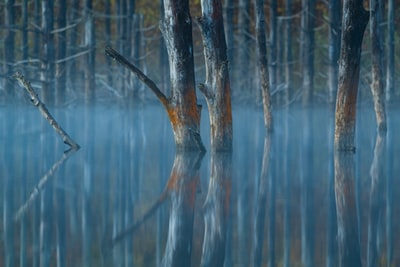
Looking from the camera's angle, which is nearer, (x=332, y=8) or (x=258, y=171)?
(x=258, y=171)

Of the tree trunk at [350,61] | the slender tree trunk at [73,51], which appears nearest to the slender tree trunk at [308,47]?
the slender tree trunk at [73,51]

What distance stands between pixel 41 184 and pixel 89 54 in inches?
761

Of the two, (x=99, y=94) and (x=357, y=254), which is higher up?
(x=99, y=94)

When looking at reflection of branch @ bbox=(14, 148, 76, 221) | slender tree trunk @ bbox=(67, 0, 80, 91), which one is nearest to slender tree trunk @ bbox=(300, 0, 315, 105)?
slender tree trunk @ bbox=(67, 0, 80, 91)

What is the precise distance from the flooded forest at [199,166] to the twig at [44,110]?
0.11 feet

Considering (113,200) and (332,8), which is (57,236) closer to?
(113,200)

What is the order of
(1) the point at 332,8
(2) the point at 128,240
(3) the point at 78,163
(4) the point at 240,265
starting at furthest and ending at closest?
(1) the point at 332,8
(3) the point at 78,163
(2) the point at 128,240
(4) the point at 240,265

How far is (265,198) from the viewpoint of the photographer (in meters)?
11.1

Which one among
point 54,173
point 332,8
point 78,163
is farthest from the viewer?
point 332,8

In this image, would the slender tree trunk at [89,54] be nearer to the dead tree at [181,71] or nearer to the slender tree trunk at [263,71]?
the slender tree trunk at [263,71]

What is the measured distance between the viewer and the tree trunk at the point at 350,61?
15.6m

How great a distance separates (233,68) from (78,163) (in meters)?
20.4

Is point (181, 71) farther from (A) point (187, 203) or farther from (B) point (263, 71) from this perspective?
(A) point (187, 203)

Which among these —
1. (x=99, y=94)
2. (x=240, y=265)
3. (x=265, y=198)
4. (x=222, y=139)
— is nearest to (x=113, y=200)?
(x=265, y=198)
